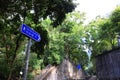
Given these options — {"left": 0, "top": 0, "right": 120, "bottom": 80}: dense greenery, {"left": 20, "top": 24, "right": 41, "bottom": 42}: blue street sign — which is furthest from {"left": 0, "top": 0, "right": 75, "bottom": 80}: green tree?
{"left": 20, "top": 24, "right": 41, "bottom": 42}: blue street sign

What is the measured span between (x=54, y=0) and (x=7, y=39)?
6.05 m

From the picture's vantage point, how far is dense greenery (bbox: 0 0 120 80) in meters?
9.54

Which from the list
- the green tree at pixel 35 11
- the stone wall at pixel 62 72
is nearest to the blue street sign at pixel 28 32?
the green tree at pixel 35 11

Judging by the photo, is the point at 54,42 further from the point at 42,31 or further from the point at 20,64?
the point at 42,31

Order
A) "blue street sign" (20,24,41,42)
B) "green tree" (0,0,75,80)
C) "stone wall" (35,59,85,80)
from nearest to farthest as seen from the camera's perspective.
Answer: "blue street sign" (20,24,41,42)
"green tree" (0,0,75,80)
"stone wall" (35,59,85,80)

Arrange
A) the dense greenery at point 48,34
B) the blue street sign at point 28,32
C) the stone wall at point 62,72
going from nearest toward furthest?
the blue street sign at point 28,32 → the dense greenery at point 48,34 → the stone wall at point 62,72

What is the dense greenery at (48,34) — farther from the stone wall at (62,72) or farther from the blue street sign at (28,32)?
the blue street sign at (28,32)

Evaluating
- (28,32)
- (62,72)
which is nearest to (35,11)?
(28,32)

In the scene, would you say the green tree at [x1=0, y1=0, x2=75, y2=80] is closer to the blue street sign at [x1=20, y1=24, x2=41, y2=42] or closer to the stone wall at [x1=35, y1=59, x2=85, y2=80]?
the blue street sign at [x1=20, y1=24, x2=41, y2=42]

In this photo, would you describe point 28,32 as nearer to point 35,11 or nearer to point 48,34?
point 35,11

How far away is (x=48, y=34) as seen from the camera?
519 inches

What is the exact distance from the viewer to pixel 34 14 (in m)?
10.1

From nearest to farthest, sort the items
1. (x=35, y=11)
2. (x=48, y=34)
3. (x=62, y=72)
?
1. (x=35, y=11)
2. (x=48, y=34)
3. (x=62, y=72)

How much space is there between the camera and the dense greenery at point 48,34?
954 centimetres
